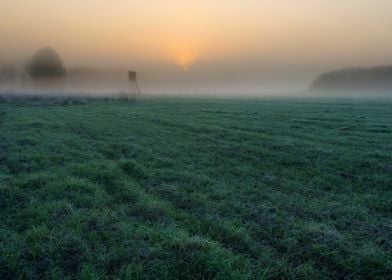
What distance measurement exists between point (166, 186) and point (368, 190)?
5.94m

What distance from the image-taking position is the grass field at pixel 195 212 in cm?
463

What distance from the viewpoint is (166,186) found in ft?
26.5

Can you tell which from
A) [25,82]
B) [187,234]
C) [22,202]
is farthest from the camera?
[25,82]

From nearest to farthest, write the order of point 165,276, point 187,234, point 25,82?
point 165,276 < point 187,234 < point 25,82

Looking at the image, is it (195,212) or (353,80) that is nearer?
(195,212)

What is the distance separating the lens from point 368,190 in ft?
27.1

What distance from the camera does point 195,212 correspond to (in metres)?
6.56

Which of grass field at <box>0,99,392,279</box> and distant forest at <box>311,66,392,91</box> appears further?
distant forest at <box>311,66,392,91</box>

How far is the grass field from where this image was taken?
15.2 ft

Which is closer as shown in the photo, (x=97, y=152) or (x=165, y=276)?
(x=165, y=276)

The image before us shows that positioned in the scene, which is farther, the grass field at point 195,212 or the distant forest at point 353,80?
the distant forest at point 353,80

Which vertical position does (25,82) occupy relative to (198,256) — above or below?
above

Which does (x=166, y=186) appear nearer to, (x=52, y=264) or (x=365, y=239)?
(x=52, y=264)

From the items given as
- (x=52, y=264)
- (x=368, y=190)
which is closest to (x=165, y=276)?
(x=52, y=264)
